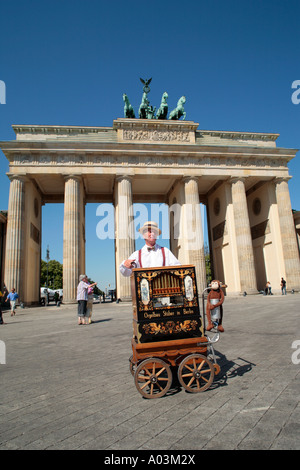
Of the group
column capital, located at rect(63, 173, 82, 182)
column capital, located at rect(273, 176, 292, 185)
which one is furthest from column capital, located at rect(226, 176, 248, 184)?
column capital, located at rect(63, 173, 82, 182)

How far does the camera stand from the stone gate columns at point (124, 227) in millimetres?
25531

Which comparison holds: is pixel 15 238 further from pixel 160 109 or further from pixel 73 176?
pixel 160 109

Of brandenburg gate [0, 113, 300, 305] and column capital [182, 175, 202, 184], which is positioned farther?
column capital [182, 175, 202, 184]

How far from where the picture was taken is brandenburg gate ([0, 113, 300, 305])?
26109mm

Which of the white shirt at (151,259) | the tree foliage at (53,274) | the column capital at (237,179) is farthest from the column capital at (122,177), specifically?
the tree foliage at (53,274)

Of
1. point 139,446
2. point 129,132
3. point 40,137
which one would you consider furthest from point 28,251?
point 139,446

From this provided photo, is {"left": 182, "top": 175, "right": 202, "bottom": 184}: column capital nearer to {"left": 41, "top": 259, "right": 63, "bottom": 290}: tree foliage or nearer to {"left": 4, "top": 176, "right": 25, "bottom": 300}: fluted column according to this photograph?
{"left": 4, "top": 176, "right": 25, "bottom": 300}: fluted column

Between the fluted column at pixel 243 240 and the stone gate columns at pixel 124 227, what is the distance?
10815 mm

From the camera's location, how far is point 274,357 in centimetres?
548

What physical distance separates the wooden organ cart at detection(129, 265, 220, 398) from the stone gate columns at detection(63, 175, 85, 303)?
72.0 ft

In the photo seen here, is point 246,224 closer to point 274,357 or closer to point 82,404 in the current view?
point 274,357

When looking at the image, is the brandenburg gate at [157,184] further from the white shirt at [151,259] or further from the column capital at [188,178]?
the white shirt at [151,259]

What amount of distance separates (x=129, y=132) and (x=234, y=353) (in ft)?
86.5

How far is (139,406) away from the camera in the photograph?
3535 mm
